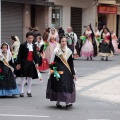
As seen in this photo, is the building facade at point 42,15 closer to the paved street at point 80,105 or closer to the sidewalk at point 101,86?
the sidewalk at point 101,86

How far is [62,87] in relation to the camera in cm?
1019

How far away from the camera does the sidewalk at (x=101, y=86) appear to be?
39.8 ft

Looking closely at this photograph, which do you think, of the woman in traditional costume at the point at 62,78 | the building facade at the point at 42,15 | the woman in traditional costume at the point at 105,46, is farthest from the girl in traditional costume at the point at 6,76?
the building facade at the point at 42,15

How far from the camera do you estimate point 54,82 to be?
1025cm

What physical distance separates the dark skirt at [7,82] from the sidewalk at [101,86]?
192 cm

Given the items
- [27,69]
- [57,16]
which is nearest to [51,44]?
[27,69]

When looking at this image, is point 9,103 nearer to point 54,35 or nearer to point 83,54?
point 54,35

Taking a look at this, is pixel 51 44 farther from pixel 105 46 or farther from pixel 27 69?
pixel 27 69

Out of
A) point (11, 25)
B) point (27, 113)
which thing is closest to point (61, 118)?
point (27, 113)

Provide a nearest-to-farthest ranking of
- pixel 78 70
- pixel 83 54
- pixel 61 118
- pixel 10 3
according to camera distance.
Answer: pixel 61 118
pixel 78 70
pixel 83 54
pixel 10 3

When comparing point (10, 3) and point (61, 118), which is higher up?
point (10, 3)

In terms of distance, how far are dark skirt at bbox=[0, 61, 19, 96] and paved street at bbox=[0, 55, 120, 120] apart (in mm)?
247

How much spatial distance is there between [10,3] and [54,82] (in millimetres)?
17968

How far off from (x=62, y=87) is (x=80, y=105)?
0.89 m
